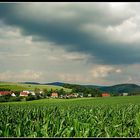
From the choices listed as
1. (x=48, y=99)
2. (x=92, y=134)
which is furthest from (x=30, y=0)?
(x=48, y=99)

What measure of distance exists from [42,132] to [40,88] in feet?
75.5

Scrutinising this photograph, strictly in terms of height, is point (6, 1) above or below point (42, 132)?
above

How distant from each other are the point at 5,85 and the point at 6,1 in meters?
27.3

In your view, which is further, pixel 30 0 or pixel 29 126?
A: pixel 29 126

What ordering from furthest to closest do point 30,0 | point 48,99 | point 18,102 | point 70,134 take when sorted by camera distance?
1. point 48,99
2. point 18,102
3. point 70,134
4. point 30,0

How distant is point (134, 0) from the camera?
23.3 feet

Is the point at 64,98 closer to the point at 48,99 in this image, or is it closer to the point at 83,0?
the point at 48,99

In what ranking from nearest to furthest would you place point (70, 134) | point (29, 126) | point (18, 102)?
point (70, 134), point (29, 126), point (18, 102)

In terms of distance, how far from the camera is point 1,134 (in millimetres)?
8070

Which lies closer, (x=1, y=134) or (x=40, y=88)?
(x=1, y=134)

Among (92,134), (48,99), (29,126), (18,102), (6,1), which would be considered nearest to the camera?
(6,1)

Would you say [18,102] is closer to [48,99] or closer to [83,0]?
[48,99]

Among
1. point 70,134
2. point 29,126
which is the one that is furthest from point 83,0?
point 29,126

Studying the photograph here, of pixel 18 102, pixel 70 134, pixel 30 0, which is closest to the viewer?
pixel 30 0
